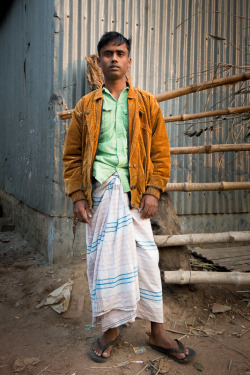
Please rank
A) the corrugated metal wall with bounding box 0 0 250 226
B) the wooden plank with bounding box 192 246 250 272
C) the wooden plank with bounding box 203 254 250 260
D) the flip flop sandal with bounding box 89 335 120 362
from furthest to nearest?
the corrugated metal wall with bounding box 0 0 250 226 < the wooden plank with bounding box 203 254 250 260 < the wooden plank with bounding box 192 246 250 272 < the flip flop sandal with bounding box 89 335 120 362

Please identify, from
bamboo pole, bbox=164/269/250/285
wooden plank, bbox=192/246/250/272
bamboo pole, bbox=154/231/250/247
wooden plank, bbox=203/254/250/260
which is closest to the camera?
bamboo pole, bbox=164/269/250/285

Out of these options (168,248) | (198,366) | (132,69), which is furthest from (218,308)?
(132,69)

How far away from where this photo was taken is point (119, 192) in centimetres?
208

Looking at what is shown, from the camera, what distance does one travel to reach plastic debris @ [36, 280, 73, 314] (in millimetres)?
2879

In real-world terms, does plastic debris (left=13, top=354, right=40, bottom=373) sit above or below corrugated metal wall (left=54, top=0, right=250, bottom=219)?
below

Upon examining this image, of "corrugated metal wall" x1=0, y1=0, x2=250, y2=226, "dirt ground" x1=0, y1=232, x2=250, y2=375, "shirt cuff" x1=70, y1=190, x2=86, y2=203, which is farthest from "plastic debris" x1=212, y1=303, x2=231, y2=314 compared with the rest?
"corrugated metal wall" x1=0, y1=0, x2=250, y2=226

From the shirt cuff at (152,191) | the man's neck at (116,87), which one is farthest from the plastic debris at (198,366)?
the man's neck at (116,87)

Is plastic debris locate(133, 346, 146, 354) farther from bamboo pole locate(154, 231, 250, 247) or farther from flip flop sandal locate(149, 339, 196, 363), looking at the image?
bamboo pole locate(154, 231, 250, 247)

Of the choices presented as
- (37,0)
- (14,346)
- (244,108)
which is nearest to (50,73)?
(37,0)

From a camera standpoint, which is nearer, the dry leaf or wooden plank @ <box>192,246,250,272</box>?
the dry leaf

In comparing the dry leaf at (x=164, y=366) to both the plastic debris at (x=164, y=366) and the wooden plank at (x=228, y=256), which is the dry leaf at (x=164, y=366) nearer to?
the plastic debris at (x=164, y=366)

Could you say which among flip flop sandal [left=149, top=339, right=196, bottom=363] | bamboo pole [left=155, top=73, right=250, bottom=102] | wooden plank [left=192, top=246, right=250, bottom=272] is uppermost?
bamboo pole [left=155, top=73, right=250, bottom=102]

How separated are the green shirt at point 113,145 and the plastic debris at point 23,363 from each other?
4.39 feet

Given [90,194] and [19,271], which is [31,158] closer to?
[19,271]
